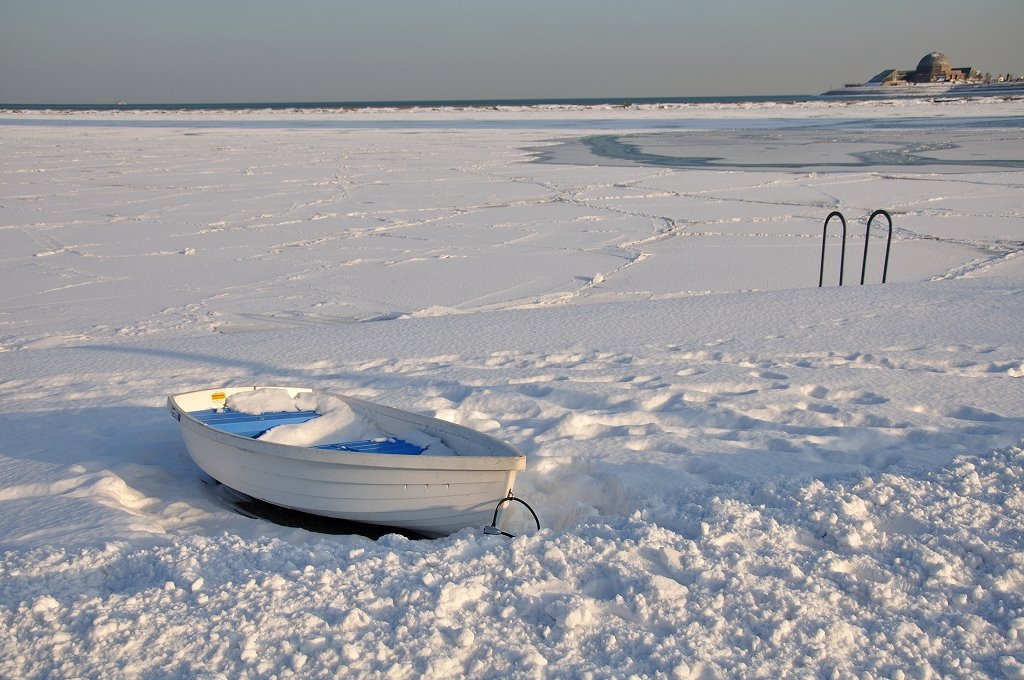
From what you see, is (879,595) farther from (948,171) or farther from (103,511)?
(948,171)

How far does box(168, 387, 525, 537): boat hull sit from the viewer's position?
3.74 metres

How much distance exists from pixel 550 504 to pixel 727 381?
1.59m

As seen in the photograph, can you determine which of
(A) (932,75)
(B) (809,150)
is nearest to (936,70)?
(A) (932,75)

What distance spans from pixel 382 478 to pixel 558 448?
99cm

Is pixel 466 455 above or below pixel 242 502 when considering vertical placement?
above

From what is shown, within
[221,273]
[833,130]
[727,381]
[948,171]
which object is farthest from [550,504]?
[833,130]

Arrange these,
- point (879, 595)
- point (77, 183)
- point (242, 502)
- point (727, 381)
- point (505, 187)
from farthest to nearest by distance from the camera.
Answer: point (77, 183) → point (505, 187) → point (727, 381) → point (242, 502) → point (879, 595)

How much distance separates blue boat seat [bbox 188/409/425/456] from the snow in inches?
12.3

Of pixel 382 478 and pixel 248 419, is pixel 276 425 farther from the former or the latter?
pixel 382 478

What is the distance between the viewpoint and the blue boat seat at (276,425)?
4230 mm

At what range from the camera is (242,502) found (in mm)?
4395

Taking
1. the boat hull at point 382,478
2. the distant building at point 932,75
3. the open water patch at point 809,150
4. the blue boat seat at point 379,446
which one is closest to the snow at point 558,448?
the boat hull at point 382,478

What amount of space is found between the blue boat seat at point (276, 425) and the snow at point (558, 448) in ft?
1.03

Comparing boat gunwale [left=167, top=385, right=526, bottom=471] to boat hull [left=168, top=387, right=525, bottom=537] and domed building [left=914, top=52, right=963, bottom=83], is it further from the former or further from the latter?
domed building [left=914, top=52, right=963, bottom=83]
